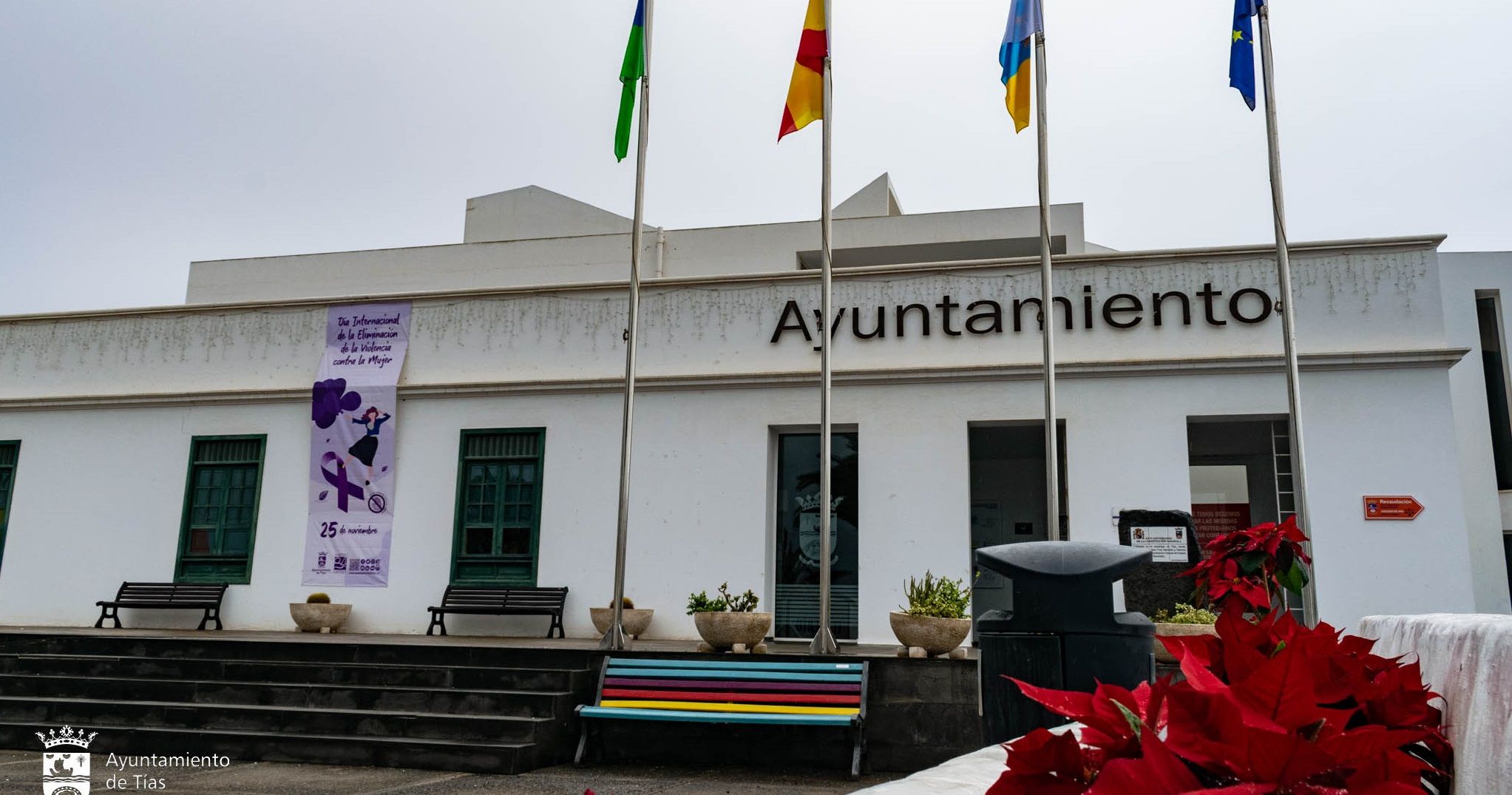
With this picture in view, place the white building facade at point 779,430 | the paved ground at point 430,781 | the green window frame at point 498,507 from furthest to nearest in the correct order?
the green window frame at point 498,507
the white building facade at point 779,430
the paved ground at point 430,781

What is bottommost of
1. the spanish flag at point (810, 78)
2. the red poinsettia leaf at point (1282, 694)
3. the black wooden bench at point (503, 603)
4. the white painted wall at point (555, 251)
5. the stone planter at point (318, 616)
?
the stone planter at point (318, 616)

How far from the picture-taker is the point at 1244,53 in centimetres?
1184

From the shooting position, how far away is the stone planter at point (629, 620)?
13.4 metres

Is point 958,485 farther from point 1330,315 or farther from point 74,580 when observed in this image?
point 74,580

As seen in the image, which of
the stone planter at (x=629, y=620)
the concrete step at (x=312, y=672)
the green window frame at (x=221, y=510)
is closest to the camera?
the concrete step at (x=312, y=672)

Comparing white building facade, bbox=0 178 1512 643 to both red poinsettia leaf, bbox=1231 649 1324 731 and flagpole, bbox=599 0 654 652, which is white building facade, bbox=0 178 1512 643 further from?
red poinsettia leaf, bbox=1231 649 1324 731

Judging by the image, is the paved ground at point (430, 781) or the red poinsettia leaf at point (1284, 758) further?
the paved ground at point (430, 781)

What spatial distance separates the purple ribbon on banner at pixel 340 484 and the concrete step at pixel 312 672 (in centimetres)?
416

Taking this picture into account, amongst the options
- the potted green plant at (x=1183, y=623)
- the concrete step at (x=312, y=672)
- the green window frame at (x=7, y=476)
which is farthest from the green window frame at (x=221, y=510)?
the potted green plant at (x=1183, y=623)

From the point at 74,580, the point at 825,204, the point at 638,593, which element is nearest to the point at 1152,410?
the point at 825,204

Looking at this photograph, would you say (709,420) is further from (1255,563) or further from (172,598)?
(1255,563)

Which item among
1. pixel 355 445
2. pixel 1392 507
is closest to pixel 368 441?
pixel 355 445

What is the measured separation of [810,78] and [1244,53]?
178 inches

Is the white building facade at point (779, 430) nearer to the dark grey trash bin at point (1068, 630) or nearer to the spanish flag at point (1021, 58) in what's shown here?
the spanish flag at point (1021, 58)
